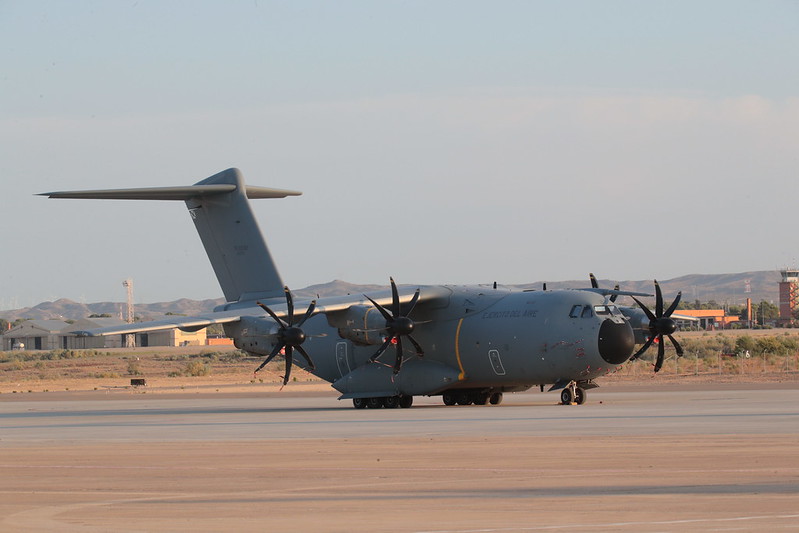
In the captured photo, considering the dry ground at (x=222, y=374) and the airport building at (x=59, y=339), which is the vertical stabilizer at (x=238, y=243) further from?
the airport building at (x=59, y=339)

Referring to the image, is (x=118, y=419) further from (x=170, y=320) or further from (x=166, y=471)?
(x=166, y=471)

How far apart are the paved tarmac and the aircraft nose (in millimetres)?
3122

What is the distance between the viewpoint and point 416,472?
1672cm

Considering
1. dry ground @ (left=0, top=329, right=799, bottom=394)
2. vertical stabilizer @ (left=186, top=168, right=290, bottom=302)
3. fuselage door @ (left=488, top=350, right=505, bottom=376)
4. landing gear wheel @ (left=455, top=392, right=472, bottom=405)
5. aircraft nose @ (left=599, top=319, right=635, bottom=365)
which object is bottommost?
dry ground @ (left=0, top=329, right=799, bottom=394)

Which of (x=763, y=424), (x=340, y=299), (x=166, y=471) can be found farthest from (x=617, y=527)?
(x=340, y=299)

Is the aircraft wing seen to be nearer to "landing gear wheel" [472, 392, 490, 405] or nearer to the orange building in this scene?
"landing gear wheel" [472, 392, 490, 405]

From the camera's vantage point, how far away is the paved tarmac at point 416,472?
12094 millimetres

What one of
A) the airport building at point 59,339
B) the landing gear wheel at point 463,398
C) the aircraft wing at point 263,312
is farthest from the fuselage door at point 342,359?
the airport building at point 59,339

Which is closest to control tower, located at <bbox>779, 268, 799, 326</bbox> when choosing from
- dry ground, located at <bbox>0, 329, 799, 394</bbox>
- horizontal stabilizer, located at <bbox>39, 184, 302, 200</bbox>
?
dry ground, located at <bbox>0, 329, 799, 394</bbox>

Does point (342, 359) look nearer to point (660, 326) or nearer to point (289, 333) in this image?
point (289, 333)

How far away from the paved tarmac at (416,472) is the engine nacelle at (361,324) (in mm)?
4847

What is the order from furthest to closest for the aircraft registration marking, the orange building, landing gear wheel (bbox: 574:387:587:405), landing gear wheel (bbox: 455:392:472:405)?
the orange building → landing gear wheel (bbox: 455:392:472:405) → the aircraft registration marking → landing gear wheel (bbox: 574:387:587:405)

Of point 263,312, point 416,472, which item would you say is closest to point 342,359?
point 263,312

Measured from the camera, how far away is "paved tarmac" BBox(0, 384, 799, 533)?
1209 centimetres
